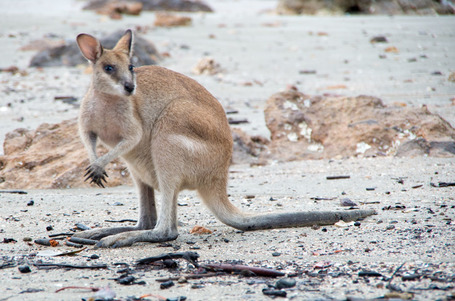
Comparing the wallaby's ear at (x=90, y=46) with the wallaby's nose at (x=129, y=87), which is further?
the wallaby's ear at (x=90, y=46)

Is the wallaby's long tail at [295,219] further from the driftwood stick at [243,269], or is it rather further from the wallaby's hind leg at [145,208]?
the driftwood stick at [243,269]

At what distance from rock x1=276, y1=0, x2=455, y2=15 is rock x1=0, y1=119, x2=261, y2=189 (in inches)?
412

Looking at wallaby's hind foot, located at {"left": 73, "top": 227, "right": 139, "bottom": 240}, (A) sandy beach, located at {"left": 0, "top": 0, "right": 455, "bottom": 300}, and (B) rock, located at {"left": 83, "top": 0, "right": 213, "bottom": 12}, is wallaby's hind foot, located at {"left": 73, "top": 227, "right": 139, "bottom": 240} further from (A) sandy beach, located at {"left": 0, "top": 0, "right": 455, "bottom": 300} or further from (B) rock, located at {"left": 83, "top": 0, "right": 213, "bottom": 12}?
(B) rock, located at {"left": 83, "top": 0, "right": 213, "bottom": 12}

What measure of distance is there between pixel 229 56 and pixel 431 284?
8117 millimetres

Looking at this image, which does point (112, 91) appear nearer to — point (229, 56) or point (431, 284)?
point (431, 284)

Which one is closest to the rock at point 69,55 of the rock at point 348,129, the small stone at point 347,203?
the rock at point 348,129

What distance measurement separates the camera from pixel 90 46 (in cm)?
401

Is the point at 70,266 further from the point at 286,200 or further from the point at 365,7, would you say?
the point at 365,7

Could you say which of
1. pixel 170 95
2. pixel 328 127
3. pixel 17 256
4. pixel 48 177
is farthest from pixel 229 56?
pixel 17 256

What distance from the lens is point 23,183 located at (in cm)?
520

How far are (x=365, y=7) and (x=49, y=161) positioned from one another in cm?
1193

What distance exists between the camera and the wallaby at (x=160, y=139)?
3.88m

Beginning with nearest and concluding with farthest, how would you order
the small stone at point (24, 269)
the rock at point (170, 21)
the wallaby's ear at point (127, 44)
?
the small stone at point (24, 269)
the wallaby's ear at point (127, 44)
the rock at point (170, 21)

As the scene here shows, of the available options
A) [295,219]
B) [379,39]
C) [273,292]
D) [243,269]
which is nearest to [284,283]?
[273,292]
